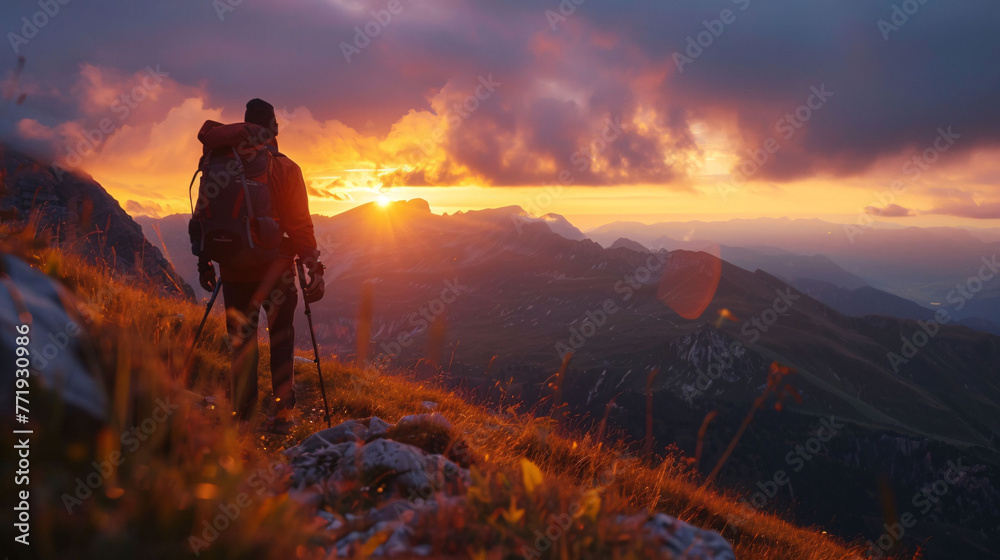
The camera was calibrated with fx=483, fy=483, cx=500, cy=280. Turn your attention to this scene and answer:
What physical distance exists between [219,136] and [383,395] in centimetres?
465

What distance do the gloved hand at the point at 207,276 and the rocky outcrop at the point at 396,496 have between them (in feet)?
10.3

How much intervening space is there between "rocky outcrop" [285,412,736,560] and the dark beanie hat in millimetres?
4356

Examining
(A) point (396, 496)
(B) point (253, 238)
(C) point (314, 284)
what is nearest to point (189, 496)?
(A) point (396, 496)

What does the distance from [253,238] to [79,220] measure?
308cm

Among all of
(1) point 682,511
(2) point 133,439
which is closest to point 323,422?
(2) point 133,439

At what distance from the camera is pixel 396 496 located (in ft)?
11.6

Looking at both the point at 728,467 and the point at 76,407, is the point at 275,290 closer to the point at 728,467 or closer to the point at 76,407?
the point at 76,407

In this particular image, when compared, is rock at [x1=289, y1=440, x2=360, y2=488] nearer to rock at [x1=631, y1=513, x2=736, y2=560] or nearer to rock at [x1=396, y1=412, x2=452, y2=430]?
rock at [x1=396, y1=412, x2=452, y2=430]

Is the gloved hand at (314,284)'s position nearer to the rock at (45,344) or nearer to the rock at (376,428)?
the rock at (376,428)

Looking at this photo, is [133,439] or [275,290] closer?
[133,439]

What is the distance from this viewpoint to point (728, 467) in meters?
186

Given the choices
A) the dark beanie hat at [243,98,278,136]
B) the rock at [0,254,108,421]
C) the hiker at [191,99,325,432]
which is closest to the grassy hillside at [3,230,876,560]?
the rock at [0,254,108,421]

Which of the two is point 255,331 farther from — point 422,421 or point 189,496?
point 189,496

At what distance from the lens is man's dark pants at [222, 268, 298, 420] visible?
20.1 feet
